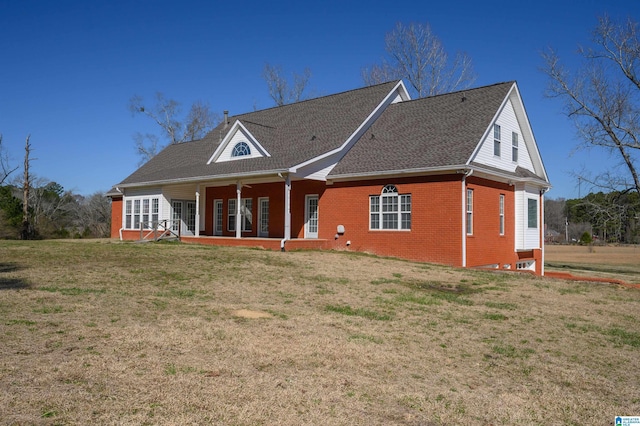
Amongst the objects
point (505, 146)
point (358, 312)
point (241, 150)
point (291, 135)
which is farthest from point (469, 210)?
point (241, 150)

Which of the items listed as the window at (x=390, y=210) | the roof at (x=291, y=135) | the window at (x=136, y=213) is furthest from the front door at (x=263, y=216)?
the window at (x=136, y=213)

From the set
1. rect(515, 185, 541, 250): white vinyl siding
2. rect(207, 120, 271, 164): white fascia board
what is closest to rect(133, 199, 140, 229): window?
rect(207, 120, 271, 164): white fascia board

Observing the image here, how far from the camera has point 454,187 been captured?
18.9 metres

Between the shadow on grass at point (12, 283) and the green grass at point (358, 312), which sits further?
the shadow on grass at point (12, 283)

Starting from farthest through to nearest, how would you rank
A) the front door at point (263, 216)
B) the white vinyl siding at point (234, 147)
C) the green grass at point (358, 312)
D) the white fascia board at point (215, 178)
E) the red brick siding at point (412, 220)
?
the front door at point (263, 216)
the white vinyl siding at point (234, 147)
the white fascia board at point (215, 178)
the red brick siding at point (412, 220)
the green grass at point (358, 312)

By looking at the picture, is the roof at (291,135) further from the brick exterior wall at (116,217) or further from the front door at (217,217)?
the brick exterior wall at (116,217)

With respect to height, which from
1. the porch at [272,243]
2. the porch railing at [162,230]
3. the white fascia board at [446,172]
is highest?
the white fascia board at [446,172]

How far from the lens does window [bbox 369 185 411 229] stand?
20297 mm

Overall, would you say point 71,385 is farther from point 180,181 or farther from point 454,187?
point 180,181

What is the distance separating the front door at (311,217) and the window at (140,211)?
8933 millimetres

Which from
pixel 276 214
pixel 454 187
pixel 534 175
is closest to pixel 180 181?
pixel 276 214

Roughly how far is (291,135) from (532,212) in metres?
11.2

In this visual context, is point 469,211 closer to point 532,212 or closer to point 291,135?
point 532,212

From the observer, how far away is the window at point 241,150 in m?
24.8
